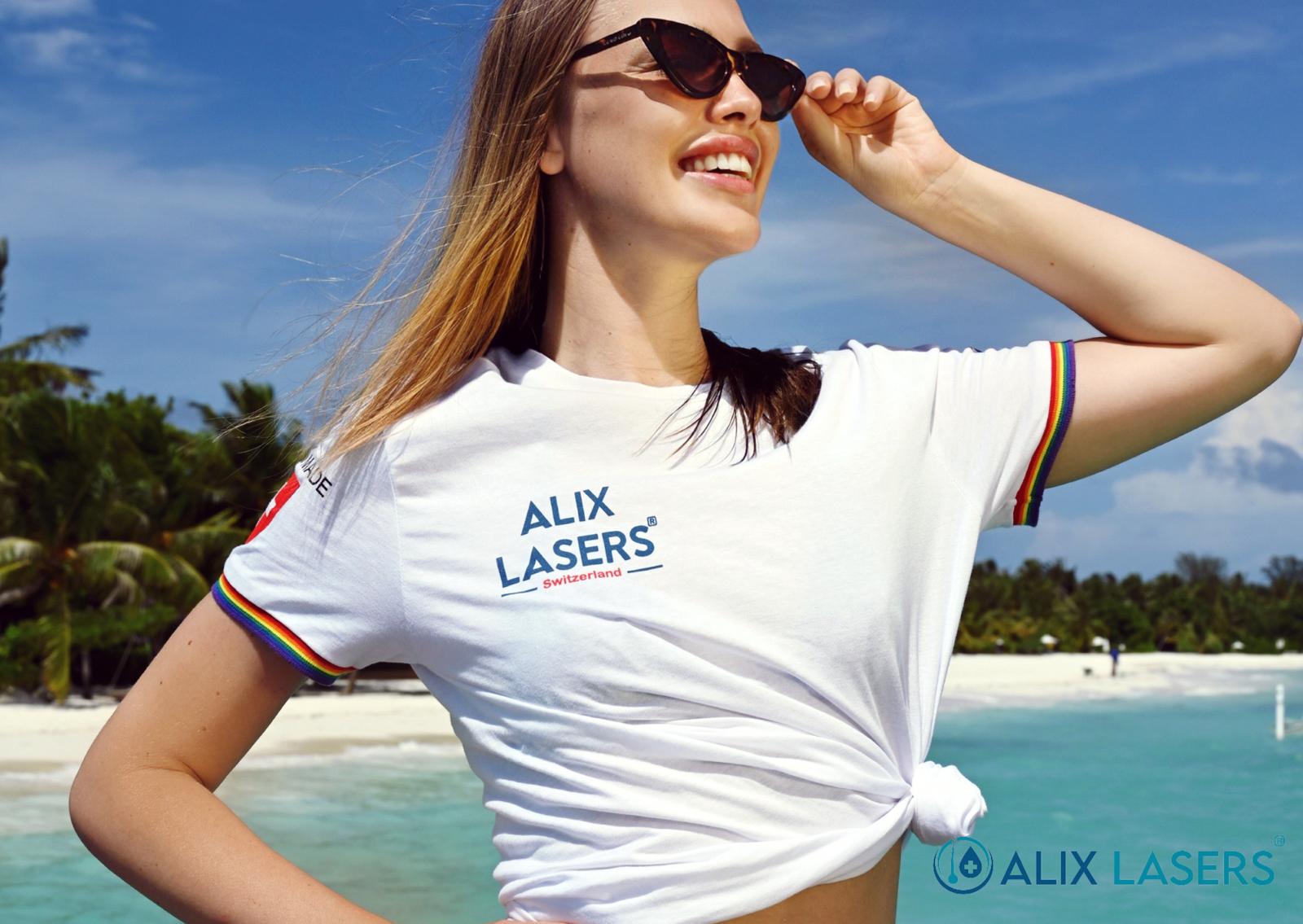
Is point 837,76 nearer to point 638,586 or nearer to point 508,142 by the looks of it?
point 508,142

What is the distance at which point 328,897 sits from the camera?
1434 mm

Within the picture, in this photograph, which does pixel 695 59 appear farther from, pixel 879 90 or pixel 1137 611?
pixel 1137 611

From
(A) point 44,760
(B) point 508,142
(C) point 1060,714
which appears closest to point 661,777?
(B) point 508,142

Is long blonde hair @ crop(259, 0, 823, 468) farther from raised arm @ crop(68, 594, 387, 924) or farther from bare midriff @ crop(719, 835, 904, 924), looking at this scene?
bare midriff @ crop(719, 835, 904, 924)

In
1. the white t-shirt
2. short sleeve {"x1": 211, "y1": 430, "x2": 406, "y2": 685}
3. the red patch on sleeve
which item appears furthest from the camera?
the red patch on sleeve

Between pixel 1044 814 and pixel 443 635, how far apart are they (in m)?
19.3

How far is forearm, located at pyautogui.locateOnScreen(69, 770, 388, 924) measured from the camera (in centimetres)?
144

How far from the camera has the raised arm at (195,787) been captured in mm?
1462

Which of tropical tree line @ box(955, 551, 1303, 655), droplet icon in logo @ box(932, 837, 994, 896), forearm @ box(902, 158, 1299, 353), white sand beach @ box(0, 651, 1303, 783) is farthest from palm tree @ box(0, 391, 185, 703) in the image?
tropical tree line @ box(955, 551, 1303, 655)

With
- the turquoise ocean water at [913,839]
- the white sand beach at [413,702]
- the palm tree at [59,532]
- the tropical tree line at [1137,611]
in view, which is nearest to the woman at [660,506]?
the turquoise ocean water at [913,839]

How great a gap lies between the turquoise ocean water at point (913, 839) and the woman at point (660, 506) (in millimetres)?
7054

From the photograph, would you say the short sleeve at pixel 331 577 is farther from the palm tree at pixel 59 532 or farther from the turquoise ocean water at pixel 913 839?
the palm tree at pixel 59 532

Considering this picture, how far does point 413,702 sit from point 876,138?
2701 centimetres

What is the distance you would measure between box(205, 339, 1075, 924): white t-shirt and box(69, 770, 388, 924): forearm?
20cm
